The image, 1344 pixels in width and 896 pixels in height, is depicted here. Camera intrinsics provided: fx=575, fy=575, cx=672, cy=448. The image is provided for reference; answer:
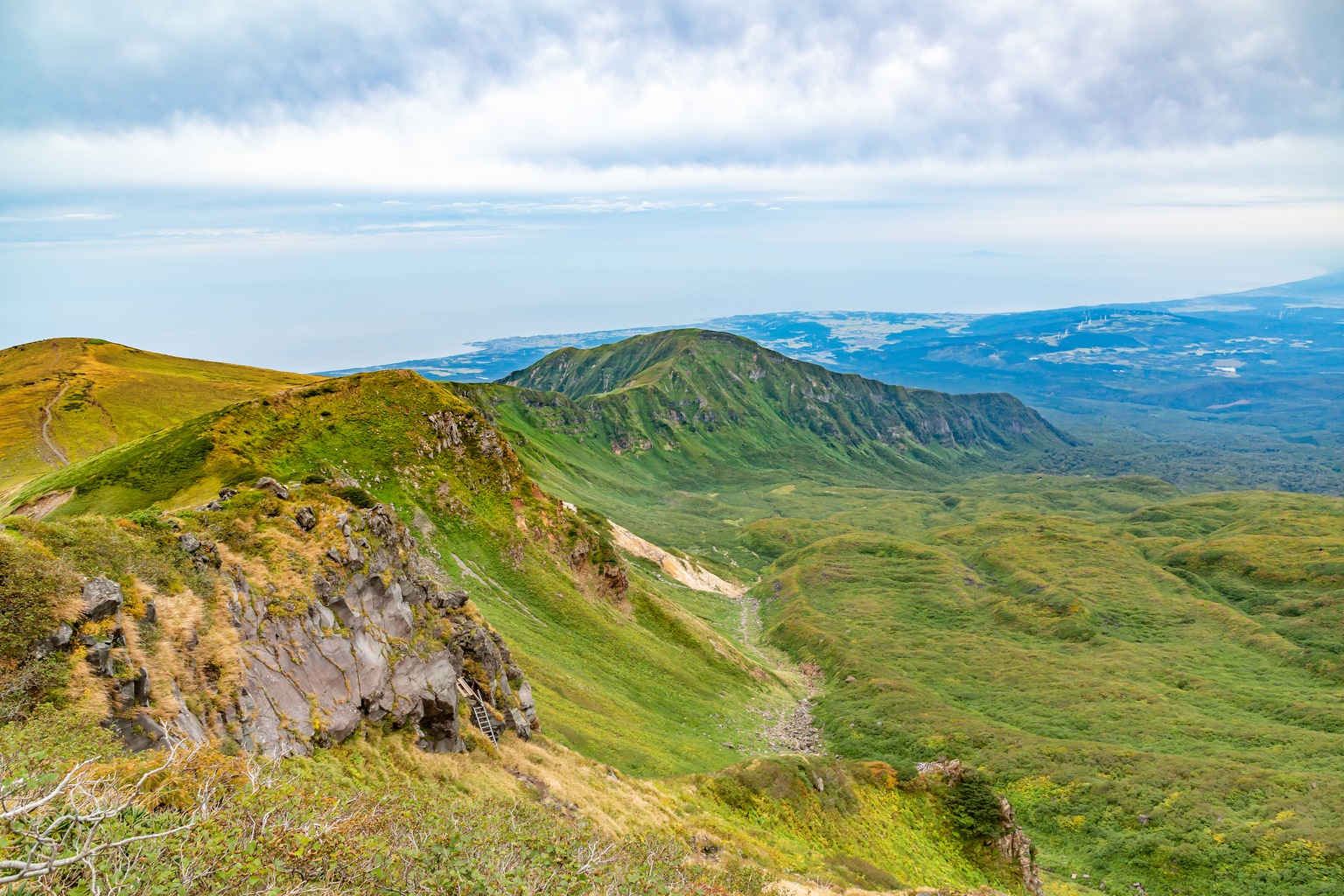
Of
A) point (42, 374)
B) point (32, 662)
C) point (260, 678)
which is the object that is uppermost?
point (42, 374)

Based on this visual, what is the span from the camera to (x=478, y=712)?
33281 mm

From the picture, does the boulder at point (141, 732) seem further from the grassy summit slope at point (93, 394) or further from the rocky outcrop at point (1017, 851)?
the grassy summit slope at point (93, 394)

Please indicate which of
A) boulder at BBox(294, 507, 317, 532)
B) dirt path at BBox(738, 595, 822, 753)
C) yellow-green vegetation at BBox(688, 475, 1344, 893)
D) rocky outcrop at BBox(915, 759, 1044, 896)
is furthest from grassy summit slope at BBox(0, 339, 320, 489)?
yellow-green vegetation at BBox(688, 475, 1344, 893)

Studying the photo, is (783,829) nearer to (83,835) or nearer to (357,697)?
(357,697)

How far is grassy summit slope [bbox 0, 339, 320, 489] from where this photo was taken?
83375mm

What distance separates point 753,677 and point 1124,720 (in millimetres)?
49686

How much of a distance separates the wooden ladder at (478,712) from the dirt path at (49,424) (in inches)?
3050

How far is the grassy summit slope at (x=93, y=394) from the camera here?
8338cm

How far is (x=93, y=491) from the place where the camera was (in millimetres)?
53250

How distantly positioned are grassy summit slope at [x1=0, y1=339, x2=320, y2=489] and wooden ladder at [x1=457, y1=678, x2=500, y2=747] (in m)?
75.5

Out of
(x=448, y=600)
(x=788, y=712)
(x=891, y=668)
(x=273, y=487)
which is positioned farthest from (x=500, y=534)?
(x=891, y=668)

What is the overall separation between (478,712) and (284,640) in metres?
11.9

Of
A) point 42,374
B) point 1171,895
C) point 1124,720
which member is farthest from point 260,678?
point 42,374

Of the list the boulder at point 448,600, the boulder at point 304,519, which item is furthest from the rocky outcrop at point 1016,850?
the boulder at point 304,519
